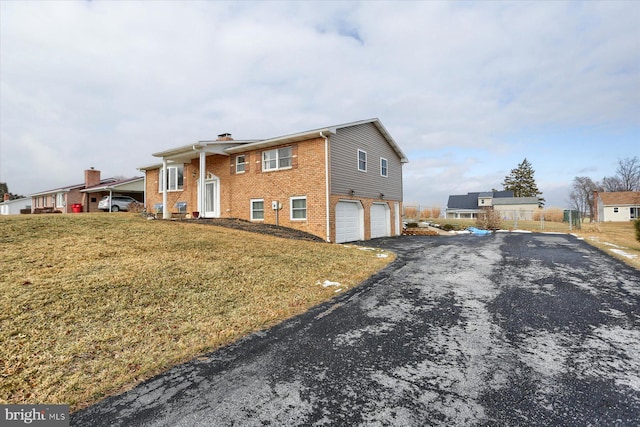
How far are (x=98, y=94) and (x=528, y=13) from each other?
2147 cm

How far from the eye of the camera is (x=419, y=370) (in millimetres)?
2947

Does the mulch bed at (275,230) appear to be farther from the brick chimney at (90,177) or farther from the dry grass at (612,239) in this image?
the brick chimney at (90,177)

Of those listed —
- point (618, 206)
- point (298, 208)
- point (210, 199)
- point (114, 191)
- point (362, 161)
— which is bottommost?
point (298, 208)

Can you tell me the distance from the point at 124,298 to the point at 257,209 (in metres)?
11.1

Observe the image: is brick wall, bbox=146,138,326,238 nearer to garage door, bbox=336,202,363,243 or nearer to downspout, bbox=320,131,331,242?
downspout, bbox=320,131,331,242

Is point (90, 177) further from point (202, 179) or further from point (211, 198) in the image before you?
point (202, 179)

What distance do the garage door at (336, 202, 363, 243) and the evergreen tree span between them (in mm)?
62352

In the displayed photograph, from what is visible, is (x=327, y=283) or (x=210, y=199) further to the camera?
(x=210, y=199)

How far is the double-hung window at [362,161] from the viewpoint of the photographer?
15406 mm

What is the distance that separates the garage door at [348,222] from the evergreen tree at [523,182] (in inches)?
2455

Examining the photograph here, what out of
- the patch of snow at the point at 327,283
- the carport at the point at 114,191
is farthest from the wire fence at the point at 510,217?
the carport at the point at 114,191

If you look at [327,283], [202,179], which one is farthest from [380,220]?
[327,283]

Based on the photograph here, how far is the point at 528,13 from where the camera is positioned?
33.2ft

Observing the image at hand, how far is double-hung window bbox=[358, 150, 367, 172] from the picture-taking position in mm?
15406
